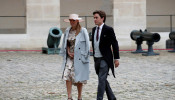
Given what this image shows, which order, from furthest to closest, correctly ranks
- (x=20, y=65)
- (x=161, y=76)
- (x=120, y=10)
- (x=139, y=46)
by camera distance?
(x=120, y=10) → (x=139, y=46) → (x=20, y=65) → (x=161, y=76)

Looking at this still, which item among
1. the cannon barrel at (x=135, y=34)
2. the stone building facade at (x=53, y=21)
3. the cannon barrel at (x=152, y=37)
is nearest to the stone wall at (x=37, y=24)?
the stone building facade at (x=53, y=21)

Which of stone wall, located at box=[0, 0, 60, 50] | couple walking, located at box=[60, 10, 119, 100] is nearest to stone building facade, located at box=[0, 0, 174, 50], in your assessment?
stone wall, located at box=[0, 0, 60, 50]

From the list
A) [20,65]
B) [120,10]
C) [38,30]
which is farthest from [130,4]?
[20,65]

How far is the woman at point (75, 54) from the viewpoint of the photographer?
8.73 m

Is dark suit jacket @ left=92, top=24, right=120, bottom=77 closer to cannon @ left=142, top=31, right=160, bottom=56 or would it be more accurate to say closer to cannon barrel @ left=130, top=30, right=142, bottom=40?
cannon @ left=142, top=31, right=160, bottom=56

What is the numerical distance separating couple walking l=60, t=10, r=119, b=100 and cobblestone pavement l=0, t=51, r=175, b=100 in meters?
0.89

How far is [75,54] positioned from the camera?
8.73m

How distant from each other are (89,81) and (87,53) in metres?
3.32

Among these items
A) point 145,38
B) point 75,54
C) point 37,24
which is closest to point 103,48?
point 75,54

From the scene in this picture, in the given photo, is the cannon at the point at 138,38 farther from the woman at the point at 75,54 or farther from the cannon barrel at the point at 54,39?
the woman at the point at 75,54

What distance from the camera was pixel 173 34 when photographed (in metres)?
22.2

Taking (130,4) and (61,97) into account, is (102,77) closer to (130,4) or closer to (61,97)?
(61,97)

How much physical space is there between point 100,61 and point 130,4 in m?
16.0

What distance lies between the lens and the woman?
8.73m
